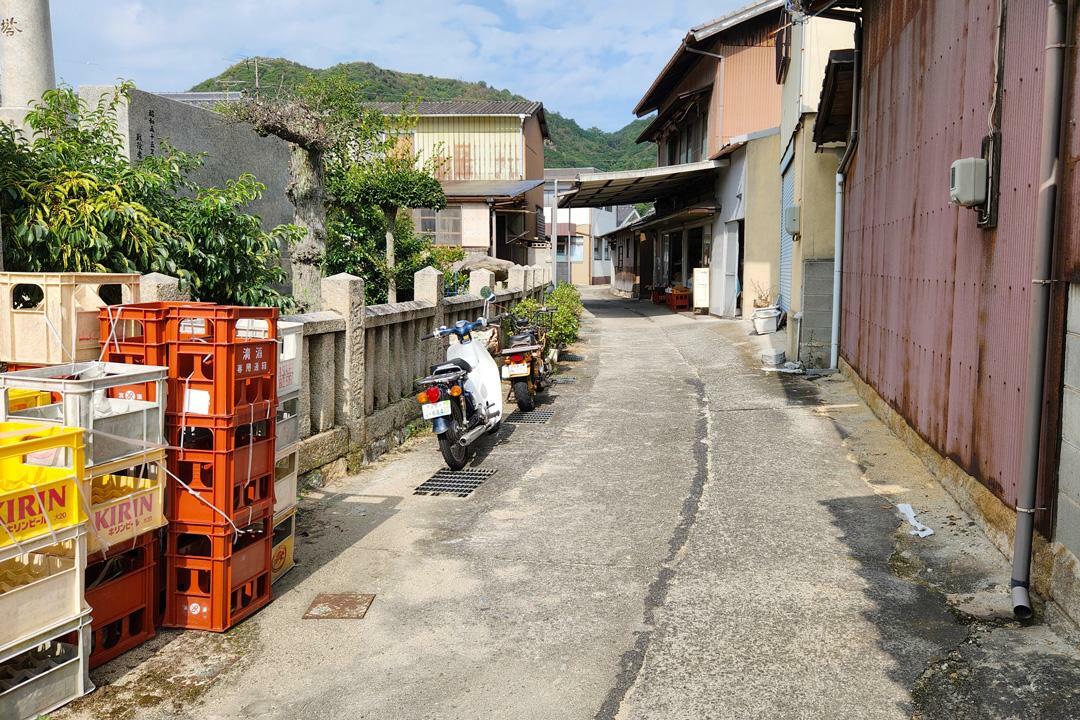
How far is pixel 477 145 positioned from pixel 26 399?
30514 millimetres

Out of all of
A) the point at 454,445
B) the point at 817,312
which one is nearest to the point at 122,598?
the point at 454,445

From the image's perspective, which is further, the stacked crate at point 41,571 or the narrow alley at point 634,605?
the narrow alley at point 634,605

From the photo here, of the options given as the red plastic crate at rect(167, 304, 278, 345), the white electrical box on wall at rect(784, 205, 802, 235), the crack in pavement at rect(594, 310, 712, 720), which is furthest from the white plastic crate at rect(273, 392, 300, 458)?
the white electrical box on wall at rect(784, 205, 802, 235)

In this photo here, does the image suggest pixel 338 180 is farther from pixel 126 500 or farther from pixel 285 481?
pixel 126 500

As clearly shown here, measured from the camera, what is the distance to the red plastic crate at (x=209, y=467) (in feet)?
13.5

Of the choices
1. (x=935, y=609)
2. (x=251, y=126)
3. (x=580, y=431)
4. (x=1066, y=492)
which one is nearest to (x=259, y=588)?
(x=935, y=609)

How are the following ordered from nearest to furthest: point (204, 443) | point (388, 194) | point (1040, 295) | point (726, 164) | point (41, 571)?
point (41, 571)
point (204, 443)
point (1040, 295)
point (388, 194)
point (726, 164)

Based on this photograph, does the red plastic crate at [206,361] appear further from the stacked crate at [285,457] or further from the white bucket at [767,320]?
the white bucket at [767,320]

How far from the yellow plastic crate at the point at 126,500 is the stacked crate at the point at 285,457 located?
76 cm

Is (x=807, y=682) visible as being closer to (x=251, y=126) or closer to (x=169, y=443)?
(x=169, y=443)

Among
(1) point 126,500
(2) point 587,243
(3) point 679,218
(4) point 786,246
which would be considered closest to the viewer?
(1) point 126,500

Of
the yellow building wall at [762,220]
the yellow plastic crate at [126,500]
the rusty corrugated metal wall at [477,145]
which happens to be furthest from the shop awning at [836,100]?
the rusty corrugated metal wall at [477,145]

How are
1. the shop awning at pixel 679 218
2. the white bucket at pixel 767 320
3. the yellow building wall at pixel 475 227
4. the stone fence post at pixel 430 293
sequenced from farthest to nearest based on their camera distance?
the yellow building wall at pixel 475 227 → the shop awning at pixel 679 218 → the white bucket at pixel 767 320 → the stone fence post at pixel 430 293

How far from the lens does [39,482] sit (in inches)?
130
